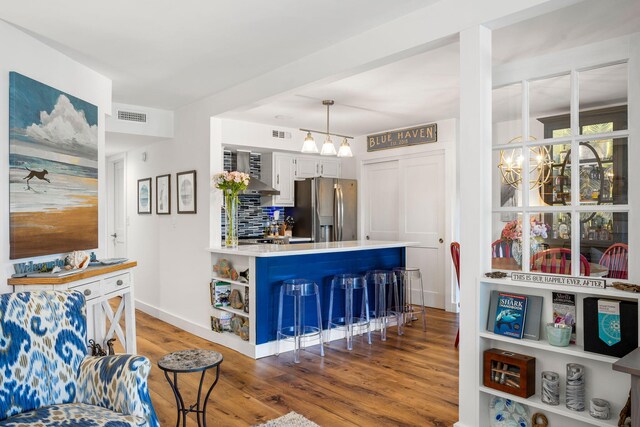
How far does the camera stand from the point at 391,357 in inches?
166

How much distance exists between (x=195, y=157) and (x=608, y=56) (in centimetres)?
408

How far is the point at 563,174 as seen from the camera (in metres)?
2.46

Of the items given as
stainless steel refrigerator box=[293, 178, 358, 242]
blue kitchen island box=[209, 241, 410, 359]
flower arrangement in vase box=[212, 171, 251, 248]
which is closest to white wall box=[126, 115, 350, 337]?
flower arrangement in vase box=[212, 171, 251, 248]

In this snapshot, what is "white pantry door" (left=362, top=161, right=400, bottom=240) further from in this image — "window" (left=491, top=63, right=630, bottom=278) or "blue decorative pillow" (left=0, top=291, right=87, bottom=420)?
"blue decorative pillow" (left=0, top=291, right=87, bottom=420)

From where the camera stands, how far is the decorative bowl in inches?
90.6

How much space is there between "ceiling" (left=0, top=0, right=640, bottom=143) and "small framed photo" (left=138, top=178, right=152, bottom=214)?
164 cm

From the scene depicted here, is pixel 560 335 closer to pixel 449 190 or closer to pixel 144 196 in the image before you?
pixel 449 190

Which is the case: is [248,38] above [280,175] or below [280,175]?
above

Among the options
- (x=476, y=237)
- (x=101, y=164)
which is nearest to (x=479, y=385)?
→ (x=476, y=237)

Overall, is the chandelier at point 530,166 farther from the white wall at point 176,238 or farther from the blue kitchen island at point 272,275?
the white wall at point 176,238

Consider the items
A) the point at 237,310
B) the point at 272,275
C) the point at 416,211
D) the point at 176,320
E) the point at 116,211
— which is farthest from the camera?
the point at 116,211

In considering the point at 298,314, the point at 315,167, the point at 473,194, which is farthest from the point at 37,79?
the point at 315,167

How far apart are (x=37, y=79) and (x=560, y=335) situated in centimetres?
380

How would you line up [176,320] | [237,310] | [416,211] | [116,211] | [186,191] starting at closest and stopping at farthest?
1. [237,310]
2. [186,191]
3. [176,320]
4. [416,211]
5. [116,211]
